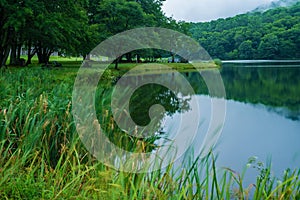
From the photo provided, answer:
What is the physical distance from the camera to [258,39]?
6831cm

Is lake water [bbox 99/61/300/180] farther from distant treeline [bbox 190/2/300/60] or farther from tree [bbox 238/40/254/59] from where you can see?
tree [bbox 238/40/254/59]

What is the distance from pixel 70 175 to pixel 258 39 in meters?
70.9

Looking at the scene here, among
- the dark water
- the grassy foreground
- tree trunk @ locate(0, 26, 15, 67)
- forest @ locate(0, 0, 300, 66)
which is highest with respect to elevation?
forest @ locate(0, 0, 300, 66)

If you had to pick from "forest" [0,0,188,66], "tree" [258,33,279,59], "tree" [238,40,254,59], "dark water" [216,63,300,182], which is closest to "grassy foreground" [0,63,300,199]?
"dark water" [216,63,300,182]

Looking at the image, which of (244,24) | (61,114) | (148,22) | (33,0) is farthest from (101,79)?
(244,24)

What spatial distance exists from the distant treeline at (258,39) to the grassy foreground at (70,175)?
6493cm

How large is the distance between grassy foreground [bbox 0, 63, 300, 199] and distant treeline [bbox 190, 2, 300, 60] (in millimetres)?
64934

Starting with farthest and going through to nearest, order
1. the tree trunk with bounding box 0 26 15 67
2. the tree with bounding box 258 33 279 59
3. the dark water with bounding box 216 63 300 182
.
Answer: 1. the tree with bounding box 258 33 279 59
2. the tree trunk with bounding box 0 26 15 67
3. the dark water with bounding box 216 63 300 182

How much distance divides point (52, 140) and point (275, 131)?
6021 mm

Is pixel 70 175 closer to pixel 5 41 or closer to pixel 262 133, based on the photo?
pixel 262 133

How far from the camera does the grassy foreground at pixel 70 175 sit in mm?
2305

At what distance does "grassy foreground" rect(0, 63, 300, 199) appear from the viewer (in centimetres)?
230

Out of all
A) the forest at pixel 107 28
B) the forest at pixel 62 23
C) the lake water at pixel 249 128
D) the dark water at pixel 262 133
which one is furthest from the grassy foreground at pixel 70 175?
the forest at pixel 107 28

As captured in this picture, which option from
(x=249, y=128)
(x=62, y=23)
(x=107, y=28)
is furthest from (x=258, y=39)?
(x=249, y=128)
